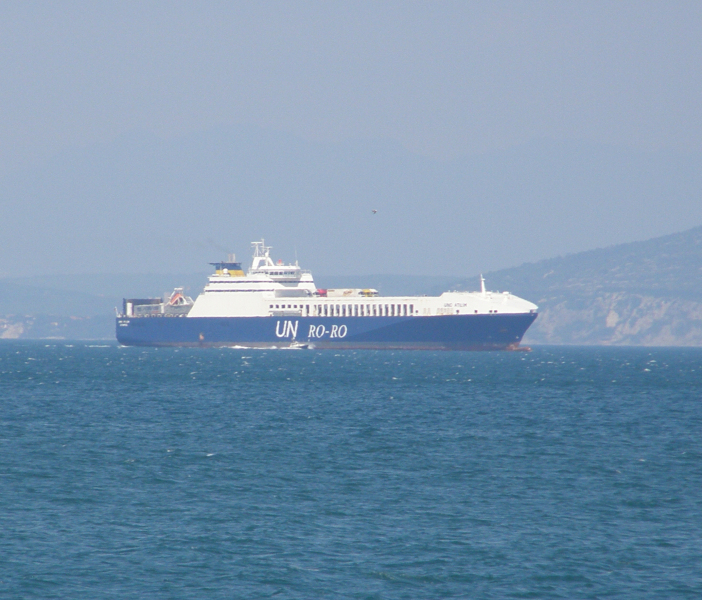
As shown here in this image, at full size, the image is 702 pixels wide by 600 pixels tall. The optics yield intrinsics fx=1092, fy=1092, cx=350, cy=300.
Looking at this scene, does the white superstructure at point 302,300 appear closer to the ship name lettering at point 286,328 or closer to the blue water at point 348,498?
the ship name lettering at point 286,328

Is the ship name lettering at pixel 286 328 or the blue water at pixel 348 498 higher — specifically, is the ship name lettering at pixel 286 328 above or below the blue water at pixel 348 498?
above

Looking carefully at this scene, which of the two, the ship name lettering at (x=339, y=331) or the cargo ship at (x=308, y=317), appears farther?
the ship name lettering at (x=339, y=331)

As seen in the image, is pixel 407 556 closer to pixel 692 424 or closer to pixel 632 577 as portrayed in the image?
pixel 632 577

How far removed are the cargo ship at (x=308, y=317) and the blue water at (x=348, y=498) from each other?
60.8 metres

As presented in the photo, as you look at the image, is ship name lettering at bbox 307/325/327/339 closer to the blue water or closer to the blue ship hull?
the blue ship hull

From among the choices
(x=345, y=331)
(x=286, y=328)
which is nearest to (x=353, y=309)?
(x=345, y=331)

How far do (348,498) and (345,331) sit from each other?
95.2 meters

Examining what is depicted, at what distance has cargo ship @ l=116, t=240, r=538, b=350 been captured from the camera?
123938 millimetres

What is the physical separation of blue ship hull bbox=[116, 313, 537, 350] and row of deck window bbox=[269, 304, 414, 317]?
1.71 meters

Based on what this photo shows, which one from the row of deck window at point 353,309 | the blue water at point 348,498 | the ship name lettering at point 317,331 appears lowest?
the blue water at point 348,498

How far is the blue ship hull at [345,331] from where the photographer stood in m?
124

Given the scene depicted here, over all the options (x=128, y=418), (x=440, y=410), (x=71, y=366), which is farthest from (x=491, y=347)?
(x=128, y=418)

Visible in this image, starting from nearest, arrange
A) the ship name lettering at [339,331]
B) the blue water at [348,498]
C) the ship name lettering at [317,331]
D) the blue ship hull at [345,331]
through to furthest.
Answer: the blue water at [348,498], the blue ship hull at [345,331], the ship name lettering at [339,331], the ship name lettering at [317,331]

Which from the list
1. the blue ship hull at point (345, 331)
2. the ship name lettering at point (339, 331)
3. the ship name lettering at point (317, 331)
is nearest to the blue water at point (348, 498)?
the blue ship hull at point (345, 331)
